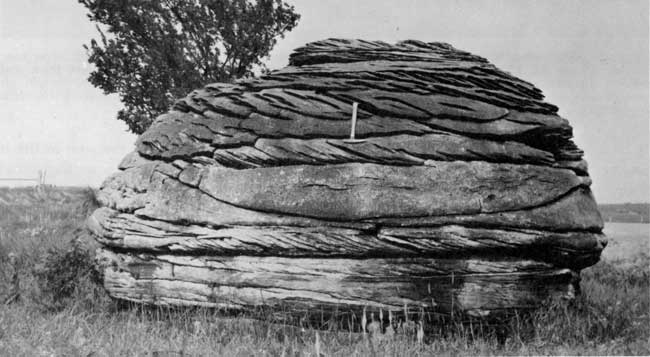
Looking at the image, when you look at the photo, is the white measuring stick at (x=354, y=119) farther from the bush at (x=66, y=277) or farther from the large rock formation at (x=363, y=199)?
Result: the bush at (x=66, y=277)

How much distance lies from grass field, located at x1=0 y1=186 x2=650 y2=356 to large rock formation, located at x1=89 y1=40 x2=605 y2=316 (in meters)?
0.32

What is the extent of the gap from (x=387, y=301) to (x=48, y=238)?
9879 millimetres

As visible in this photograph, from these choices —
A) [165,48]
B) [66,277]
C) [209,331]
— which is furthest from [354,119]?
[165,48]

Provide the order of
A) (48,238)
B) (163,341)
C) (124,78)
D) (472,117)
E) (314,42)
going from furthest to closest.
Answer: (124,78)
(48,238)
(314,42)
(472,117)
(163,341)

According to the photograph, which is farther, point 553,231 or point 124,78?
point 124,78

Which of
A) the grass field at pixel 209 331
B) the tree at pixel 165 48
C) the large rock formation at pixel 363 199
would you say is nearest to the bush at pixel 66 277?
the grass field at pixel 209 331

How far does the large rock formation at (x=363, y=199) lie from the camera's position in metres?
7.44

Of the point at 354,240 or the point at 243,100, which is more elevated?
the point at 243,100

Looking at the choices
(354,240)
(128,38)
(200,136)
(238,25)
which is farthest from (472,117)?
(128,38)

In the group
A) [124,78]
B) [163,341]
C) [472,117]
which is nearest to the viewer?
[163,341]

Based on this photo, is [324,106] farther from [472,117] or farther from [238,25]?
[238,25]

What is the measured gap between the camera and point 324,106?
27.6ft

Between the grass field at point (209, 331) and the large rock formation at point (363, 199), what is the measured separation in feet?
1.06

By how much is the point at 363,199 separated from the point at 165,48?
53.8 ft
